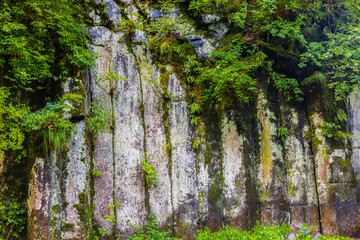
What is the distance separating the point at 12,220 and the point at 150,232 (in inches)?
119

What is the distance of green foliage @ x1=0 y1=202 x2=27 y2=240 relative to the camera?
520cm

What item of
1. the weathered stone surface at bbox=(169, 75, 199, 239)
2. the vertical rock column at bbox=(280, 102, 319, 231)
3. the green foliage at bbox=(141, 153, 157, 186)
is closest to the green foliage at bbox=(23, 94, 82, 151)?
the green foliage at bbox=(141, 153, 157, 186)

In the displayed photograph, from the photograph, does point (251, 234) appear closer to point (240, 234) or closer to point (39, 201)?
point (240, 234)

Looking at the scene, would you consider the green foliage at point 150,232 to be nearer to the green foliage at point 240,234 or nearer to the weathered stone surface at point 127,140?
the weathered stone surface at point 127,140

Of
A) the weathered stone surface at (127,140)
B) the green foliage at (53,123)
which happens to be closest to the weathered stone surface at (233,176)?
the weathered stone surface at (127,140)

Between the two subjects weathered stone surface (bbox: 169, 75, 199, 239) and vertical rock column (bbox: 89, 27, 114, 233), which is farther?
weathered stone surface (bbox: 169, 75, 199, 239)

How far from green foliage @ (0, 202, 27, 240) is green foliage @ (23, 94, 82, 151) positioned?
150 cm

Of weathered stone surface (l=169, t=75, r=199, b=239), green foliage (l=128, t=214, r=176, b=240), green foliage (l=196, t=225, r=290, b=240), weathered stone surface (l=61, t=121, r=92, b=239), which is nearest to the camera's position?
weathered stone surface (l=61, t=121, r=92, b=239)

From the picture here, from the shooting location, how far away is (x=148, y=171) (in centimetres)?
645

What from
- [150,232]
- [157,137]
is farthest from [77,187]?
[157,137]

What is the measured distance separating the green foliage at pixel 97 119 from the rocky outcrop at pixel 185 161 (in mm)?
157

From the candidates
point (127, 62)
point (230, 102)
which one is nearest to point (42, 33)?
point (127, 62)

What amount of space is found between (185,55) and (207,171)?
3531mm

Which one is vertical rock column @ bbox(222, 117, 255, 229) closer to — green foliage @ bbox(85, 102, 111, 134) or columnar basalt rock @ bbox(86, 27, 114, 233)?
columnar basalt rock @ bbox(86, 27, 114, 233)
